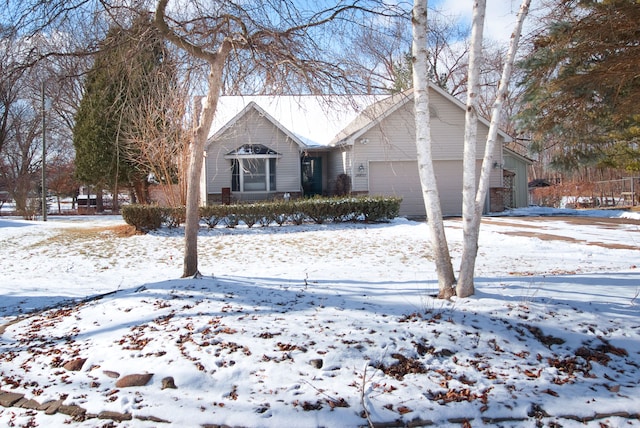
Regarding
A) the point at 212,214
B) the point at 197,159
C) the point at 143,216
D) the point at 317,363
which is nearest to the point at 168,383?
the point at 317,363

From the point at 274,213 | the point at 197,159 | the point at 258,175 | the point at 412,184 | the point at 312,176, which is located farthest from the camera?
the point at 312,176

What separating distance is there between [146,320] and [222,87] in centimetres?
369

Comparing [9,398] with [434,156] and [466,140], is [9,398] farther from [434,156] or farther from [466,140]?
[434,156]

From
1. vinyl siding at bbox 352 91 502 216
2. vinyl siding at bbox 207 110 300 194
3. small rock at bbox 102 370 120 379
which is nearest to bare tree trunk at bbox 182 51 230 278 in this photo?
small rock at bbox 102 370 120 379

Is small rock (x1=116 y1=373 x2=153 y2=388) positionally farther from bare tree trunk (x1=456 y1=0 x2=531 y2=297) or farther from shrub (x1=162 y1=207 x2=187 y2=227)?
shrub (x1=162 y1=207 x2=187 y2=227)

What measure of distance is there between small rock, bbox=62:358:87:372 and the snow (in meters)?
0.06

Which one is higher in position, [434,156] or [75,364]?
A: [434,156]

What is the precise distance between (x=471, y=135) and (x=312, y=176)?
17.6 m

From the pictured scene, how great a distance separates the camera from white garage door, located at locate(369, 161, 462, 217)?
774 inches

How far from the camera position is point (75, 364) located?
13.4 ft

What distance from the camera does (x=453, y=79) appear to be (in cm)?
3180

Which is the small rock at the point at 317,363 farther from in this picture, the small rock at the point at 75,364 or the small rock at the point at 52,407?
the small rock at the point at 75,364

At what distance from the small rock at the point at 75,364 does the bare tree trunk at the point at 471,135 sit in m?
3.86

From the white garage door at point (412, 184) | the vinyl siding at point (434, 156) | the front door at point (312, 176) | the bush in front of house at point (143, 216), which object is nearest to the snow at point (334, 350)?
the bush in front of house at point (143, 216)
